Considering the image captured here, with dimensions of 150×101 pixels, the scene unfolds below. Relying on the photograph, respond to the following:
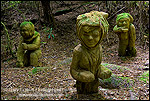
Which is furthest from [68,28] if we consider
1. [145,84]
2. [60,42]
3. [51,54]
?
[145,84]

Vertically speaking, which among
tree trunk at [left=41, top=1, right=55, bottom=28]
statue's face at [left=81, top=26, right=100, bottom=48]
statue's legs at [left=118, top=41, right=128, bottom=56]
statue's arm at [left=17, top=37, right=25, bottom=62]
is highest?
tree trunk at [left=41, top=1, right=55, bottom=28]

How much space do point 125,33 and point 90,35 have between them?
14.0 feet

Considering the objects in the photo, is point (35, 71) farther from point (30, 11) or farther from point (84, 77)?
point (30, 11)

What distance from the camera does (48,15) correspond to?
380 inches

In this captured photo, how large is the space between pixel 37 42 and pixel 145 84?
3.96 meters

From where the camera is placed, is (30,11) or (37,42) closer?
(37,42)

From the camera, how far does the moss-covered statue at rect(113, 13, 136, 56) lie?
6.29m

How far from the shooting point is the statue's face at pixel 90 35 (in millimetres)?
2640

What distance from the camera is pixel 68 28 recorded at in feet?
33.0

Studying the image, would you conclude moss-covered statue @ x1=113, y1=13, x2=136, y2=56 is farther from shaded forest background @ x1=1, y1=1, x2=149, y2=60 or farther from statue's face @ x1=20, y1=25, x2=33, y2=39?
statue's face @ x1=20, y1=25, x2=33, y2=39

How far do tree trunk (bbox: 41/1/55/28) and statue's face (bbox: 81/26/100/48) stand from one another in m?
7.32

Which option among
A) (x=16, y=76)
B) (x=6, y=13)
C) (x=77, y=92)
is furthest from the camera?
(x=6, y=13)

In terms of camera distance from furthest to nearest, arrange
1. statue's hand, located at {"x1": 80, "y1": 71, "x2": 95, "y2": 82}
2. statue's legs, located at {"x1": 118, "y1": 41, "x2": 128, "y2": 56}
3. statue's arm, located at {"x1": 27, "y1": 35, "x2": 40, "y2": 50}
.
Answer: statue's legs, located at {"x1": 118, "y1": 41, "x2": 128, "y2": 56}
statue's arm, located at {"x1": 27, "y1": 35, "x2": 40, "y2": 50}
statue's hand, located at {"x1": 80, "y1": 71, "x2": 95, "y2": 82}

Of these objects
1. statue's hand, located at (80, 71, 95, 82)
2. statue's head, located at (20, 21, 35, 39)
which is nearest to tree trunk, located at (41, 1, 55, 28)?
statue's head, located at (20, 21, 35, 39)
